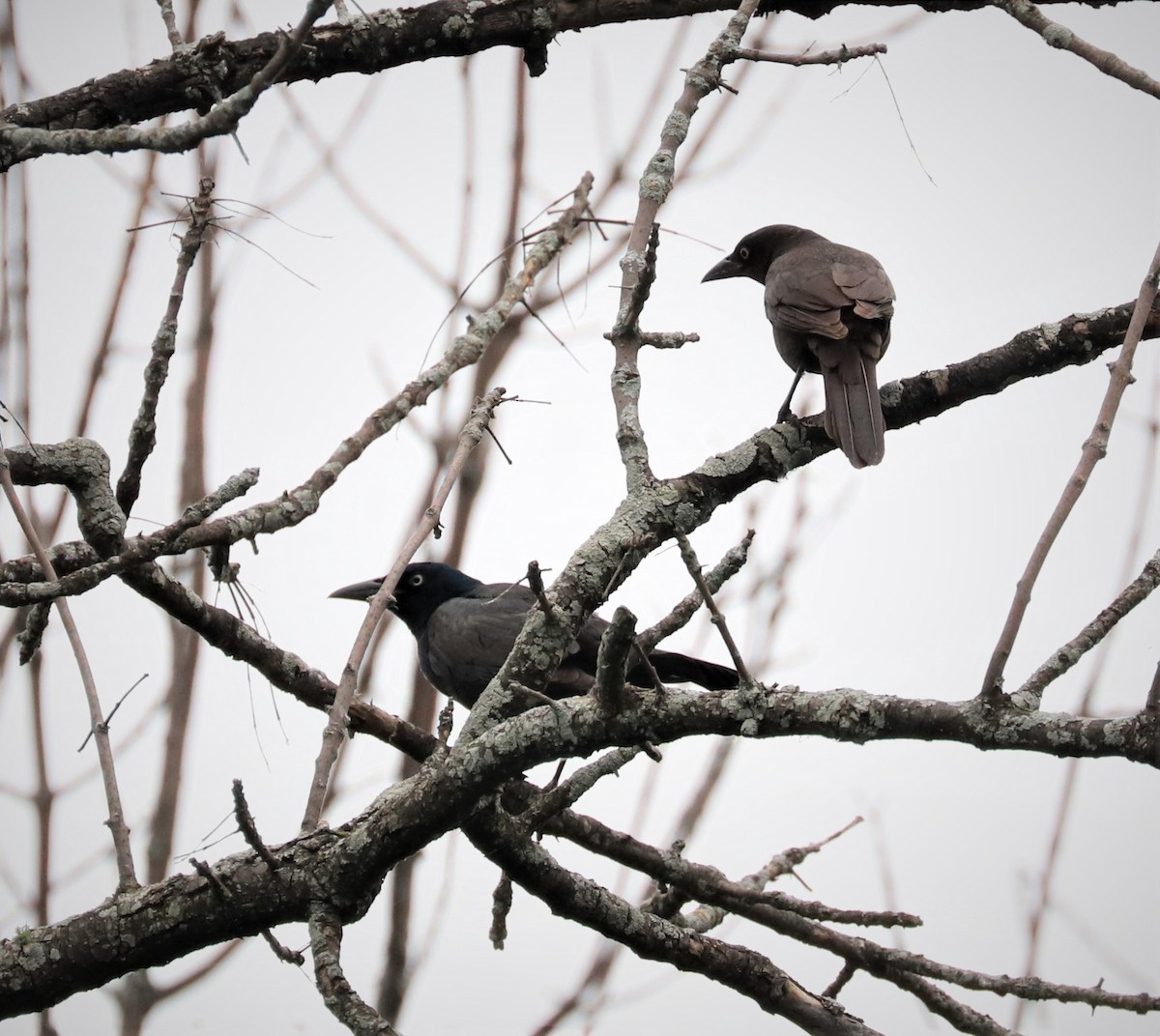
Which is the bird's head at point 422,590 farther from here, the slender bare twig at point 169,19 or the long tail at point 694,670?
the slender bare twig at point 169,19

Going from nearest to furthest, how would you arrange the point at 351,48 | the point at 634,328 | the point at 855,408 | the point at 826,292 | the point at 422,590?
the point at 634,328 → the point at 351,48 → the point at 855,408 → the point at 826,292 → the point at 422,590

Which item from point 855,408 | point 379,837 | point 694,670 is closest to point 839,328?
point 855,408

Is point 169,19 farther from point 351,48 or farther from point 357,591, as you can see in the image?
point 357,591

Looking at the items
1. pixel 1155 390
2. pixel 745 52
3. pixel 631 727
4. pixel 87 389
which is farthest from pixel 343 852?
pixel 1155 390

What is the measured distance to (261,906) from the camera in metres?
2.53

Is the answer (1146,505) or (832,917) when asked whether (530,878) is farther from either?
(1146,505)

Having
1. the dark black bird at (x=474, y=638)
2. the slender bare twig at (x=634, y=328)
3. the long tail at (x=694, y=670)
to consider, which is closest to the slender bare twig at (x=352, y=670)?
the slender bare twig at (x=634, y=328)

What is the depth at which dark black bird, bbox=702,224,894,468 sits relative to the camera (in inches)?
153

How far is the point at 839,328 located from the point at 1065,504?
103 inches

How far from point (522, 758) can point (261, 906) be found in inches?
25.8

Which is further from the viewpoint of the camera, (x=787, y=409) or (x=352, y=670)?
(x=787, y=409)

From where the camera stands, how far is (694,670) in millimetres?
5023

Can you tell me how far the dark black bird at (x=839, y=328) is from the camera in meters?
3.89

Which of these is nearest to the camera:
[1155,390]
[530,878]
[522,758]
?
[522,758]
